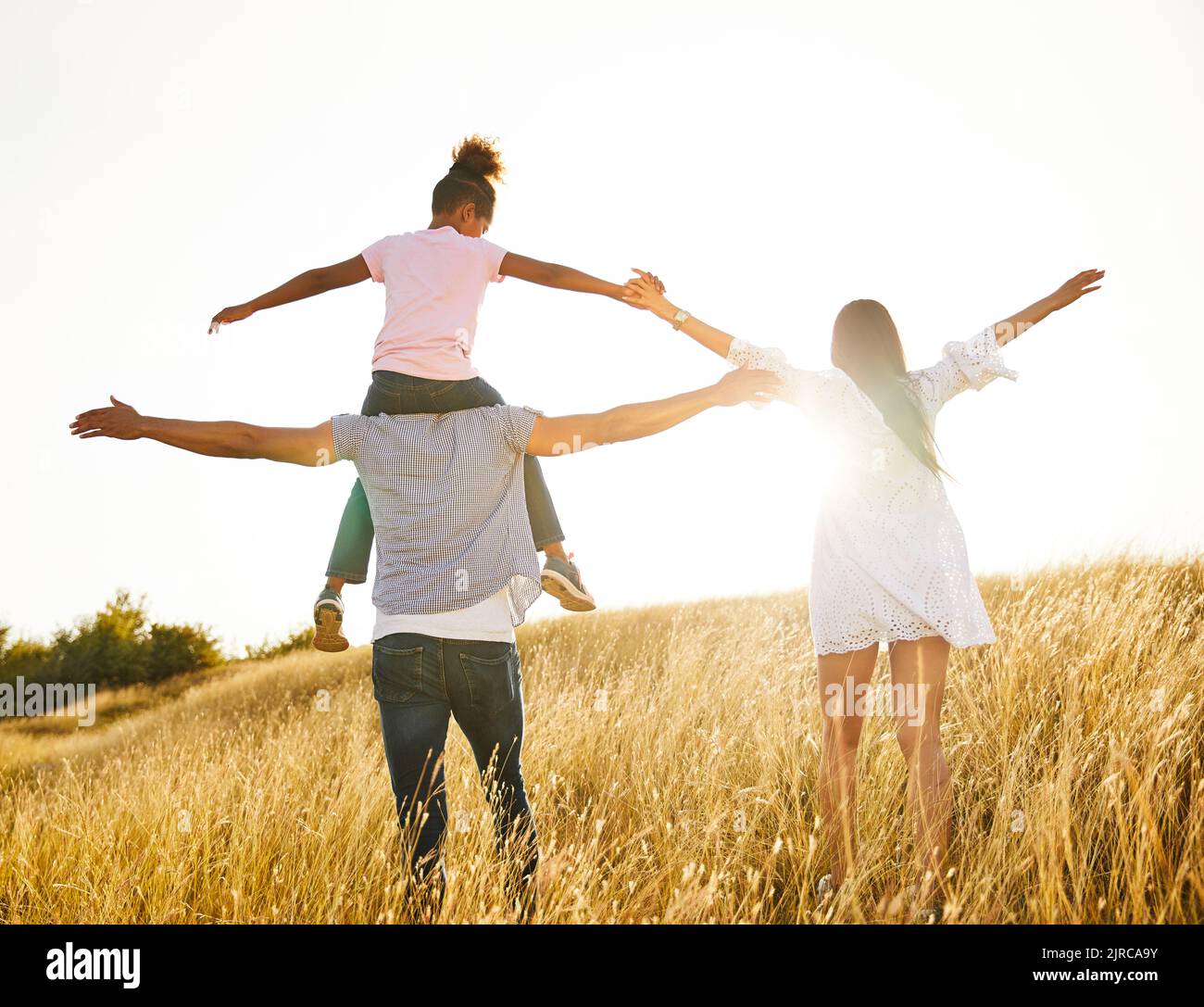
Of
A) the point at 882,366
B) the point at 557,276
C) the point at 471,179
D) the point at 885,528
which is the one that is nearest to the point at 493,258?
the point at 557,276

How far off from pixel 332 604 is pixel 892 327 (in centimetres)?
290

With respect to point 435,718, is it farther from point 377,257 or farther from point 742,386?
point 377,257

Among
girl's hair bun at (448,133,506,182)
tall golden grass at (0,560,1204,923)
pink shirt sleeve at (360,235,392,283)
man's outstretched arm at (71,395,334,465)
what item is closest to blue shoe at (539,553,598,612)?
tall golden grass at (0,560,1204,923)

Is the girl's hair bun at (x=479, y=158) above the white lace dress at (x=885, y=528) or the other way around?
above

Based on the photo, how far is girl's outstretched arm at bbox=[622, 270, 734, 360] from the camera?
149 inches

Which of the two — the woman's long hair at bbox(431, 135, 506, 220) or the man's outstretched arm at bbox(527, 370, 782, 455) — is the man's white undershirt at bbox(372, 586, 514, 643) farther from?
the woman's long hair at bbox(431, 135, 506, 220)

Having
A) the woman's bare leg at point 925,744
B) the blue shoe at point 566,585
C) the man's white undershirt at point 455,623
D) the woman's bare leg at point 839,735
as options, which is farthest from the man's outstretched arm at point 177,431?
the woman's bare leg at point 925,744

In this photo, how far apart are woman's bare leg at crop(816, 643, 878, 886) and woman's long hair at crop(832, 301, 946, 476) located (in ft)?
2.87

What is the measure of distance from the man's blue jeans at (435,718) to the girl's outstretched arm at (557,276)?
1.93 m

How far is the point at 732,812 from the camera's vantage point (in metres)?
4.16

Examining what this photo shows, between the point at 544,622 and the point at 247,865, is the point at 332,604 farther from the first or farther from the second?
the point at 544,622

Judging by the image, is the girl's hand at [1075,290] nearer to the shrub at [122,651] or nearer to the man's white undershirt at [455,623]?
the man's white undershirt at [455,623]

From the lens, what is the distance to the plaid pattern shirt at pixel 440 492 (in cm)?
259
